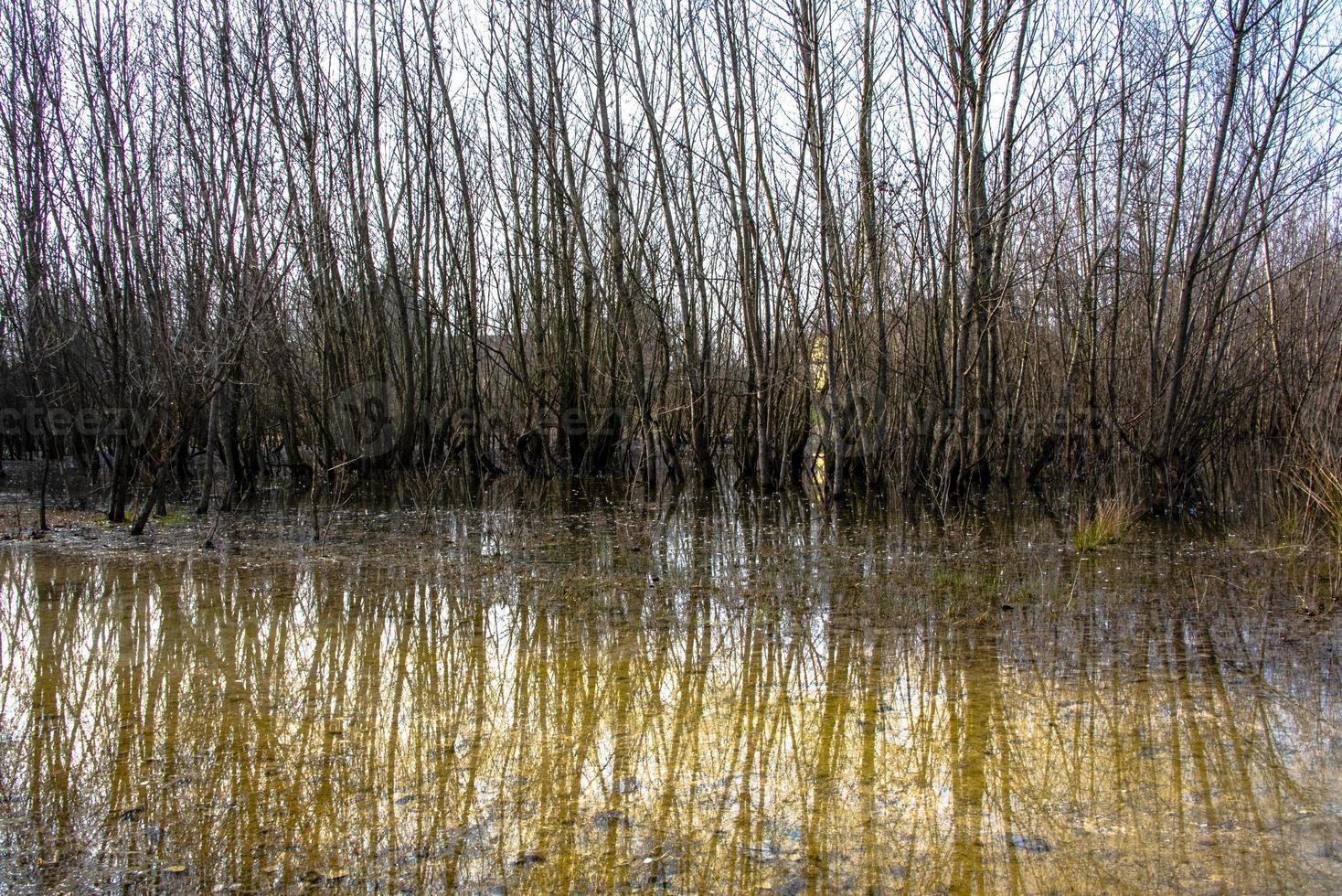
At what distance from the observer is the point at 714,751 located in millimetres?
2719

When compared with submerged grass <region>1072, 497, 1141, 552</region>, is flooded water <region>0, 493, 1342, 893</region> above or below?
below

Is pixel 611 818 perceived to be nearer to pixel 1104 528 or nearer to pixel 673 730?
pixel 673 730

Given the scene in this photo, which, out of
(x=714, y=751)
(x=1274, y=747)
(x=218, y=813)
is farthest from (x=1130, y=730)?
(x=218, y=813)

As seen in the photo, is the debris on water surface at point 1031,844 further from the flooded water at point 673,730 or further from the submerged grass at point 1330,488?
the submerged grass at point 1330,488

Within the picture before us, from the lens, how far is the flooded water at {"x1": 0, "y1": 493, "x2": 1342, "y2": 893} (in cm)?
212

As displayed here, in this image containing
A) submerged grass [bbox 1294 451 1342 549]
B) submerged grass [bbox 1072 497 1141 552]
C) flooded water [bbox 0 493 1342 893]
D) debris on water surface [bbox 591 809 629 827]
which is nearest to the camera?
flooded water [bbox 0 493 1342 893]

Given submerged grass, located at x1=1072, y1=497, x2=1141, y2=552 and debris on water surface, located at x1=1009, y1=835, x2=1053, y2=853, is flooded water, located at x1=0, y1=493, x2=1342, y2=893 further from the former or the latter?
submerged grass, located at x1=1072, y1=497, x2=1141, y2=552

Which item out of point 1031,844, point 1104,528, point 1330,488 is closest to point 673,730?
point 1031,844

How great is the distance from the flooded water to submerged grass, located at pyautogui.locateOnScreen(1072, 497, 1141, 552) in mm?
478

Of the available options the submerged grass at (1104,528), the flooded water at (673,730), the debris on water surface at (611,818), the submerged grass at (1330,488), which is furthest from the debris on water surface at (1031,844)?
the submerged grass at (1104,528)

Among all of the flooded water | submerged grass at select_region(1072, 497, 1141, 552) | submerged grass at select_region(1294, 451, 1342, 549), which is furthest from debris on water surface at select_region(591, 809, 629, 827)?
submerged grass at select_region(1072, 497, 1141, 552)

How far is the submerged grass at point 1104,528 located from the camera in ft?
18.7

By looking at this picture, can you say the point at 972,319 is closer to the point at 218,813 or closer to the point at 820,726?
the point at 820,726

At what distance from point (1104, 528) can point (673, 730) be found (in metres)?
3.88
